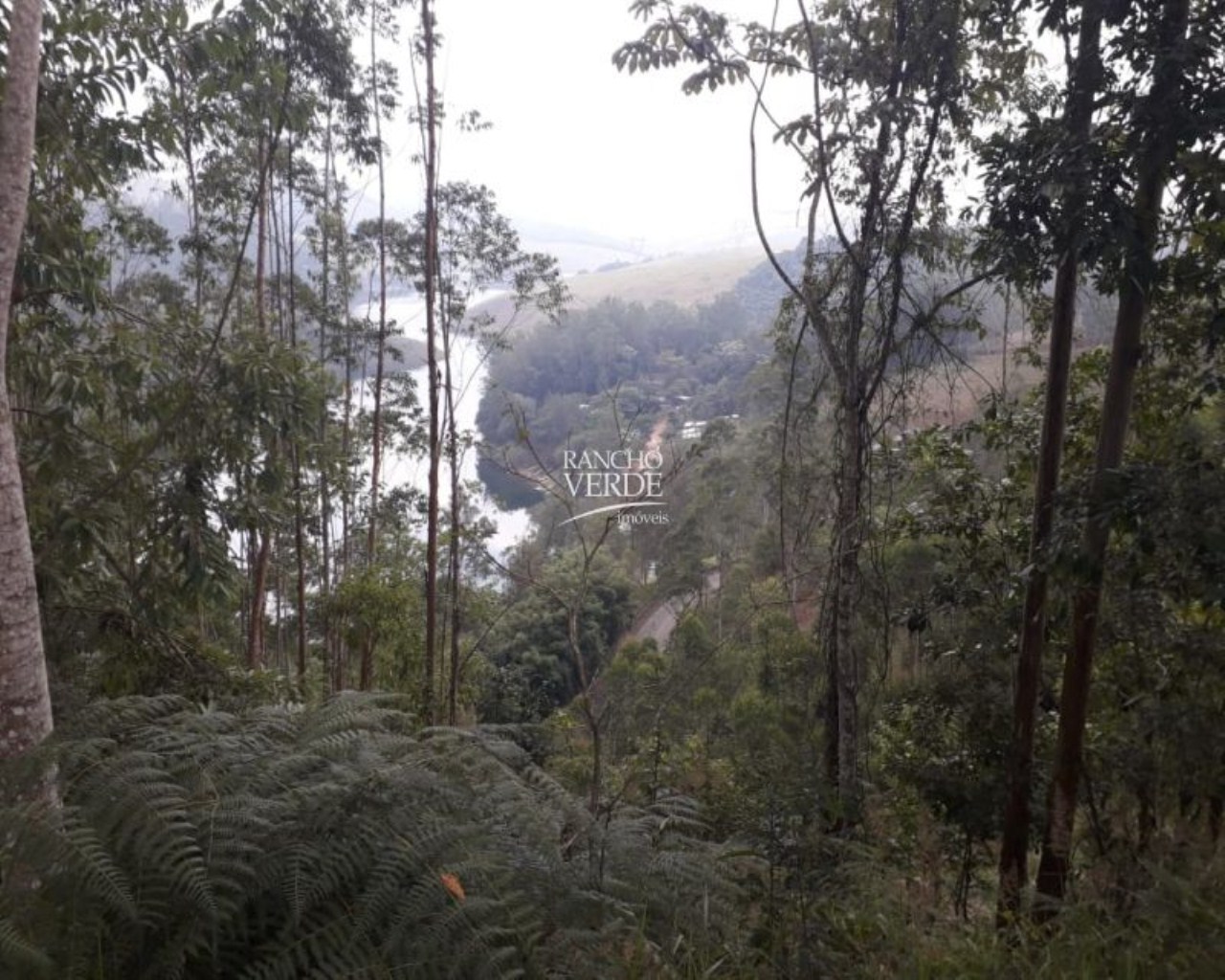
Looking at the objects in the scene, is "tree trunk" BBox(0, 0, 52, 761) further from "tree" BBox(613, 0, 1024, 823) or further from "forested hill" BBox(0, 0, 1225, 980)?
"tree" BBox(613, 0, 1024, 823)

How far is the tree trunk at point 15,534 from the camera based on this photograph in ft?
8.32

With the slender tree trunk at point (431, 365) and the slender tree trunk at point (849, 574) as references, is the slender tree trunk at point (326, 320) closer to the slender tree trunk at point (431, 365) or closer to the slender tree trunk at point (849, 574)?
the slender tree trunk at point (431, 365)

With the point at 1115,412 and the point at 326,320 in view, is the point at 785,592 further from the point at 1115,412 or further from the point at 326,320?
the point at 326,320

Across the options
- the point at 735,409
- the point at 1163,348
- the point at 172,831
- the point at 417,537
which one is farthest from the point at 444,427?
the point at 735,409

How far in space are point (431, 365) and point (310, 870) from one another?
756 centimetres

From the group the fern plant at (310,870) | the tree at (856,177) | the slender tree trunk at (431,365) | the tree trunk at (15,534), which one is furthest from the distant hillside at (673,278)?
the fern plant at (310,870)

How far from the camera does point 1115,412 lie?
11.6 ft

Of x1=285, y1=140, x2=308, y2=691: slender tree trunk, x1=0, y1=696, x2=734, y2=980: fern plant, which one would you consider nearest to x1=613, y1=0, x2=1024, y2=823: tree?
x1=0, y1=696, x2=734, y2=980: fern plant

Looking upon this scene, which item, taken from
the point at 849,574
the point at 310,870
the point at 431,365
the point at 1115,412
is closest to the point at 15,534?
the point at 310,870

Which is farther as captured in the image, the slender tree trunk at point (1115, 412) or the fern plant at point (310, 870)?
the slender tree trunk at point (1115, 412)

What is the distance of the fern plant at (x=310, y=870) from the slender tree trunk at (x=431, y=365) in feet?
20.2

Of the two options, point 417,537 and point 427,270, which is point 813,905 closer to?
point 427,270

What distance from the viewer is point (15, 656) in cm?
255

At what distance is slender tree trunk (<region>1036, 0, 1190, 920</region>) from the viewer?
2.86 meters
